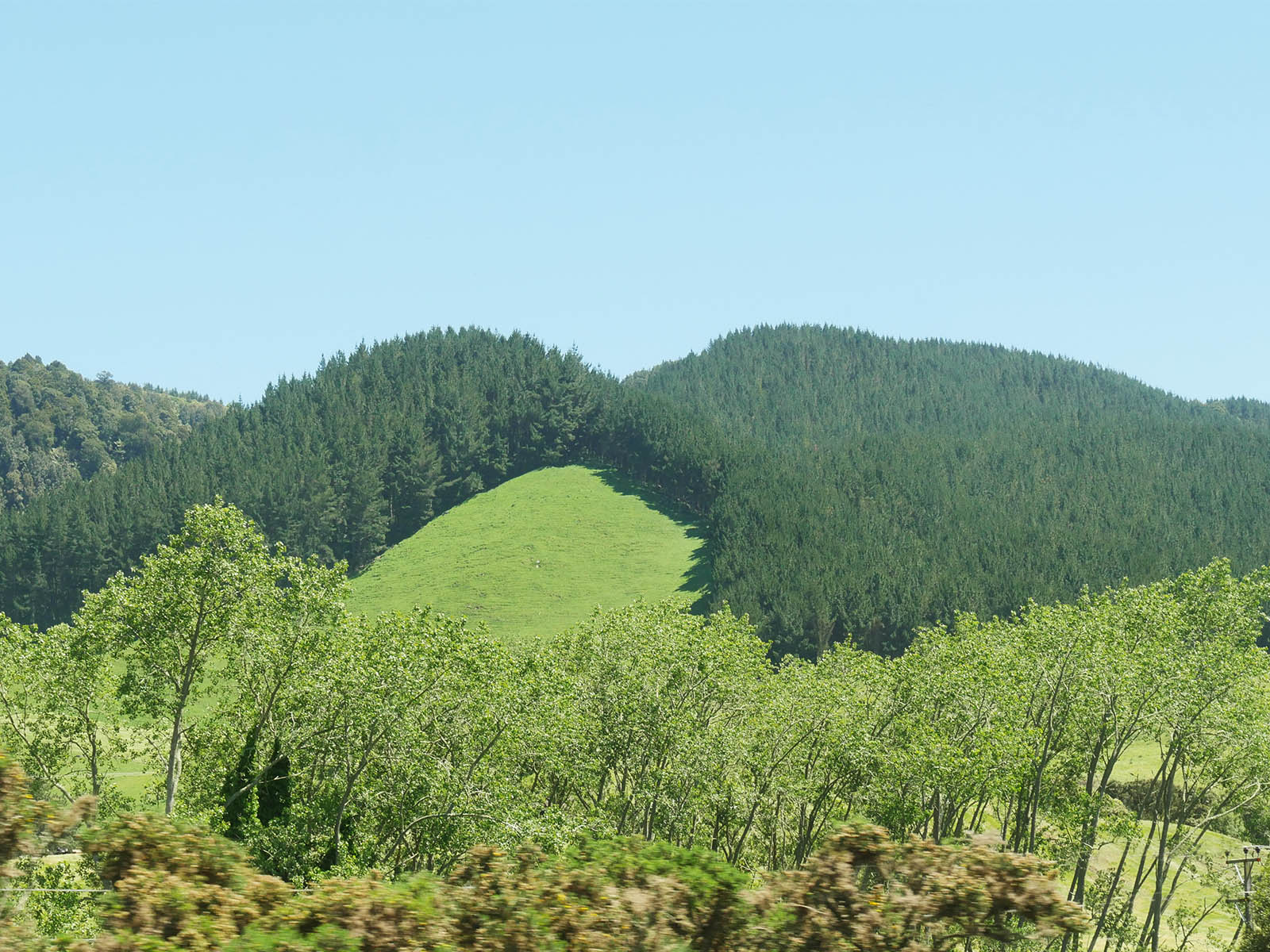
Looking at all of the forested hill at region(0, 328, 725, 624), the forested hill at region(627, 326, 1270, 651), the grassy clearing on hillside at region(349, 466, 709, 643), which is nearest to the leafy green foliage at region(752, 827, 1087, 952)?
the grassy clearing on hillside at region(349, 466, 709, 643)

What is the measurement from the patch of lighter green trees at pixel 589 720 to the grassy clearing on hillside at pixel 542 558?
253ft

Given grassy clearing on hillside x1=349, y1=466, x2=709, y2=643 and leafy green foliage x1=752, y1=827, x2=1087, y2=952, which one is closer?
leafy green foliage x1=752, y1=827, x2=1087, y2=952

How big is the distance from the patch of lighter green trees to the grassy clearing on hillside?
7703 cm

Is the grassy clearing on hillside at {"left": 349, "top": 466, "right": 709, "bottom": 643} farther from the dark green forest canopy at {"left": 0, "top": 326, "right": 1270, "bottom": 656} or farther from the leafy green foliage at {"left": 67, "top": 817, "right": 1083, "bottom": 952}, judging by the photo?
the leafy green foliage at {"left": 67, "top": 817, "right": 1083, "bottom": 952}

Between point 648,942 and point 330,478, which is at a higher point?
point 330,478

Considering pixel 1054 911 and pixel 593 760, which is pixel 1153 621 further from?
pixel 1054 911

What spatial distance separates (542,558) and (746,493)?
99.5ft

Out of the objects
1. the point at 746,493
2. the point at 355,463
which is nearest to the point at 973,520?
the point at 746,493

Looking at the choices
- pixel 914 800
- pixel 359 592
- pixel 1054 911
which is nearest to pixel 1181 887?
pixel 914 800

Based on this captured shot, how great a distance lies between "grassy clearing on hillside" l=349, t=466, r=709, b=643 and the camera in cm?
13088

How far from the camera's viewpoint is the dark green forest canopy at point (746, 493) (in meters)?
128

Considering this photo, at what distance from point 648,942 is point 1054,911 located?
15.8 feet

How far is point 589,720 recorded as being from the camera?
130 feet

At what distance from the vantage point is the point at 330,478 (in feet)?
511
